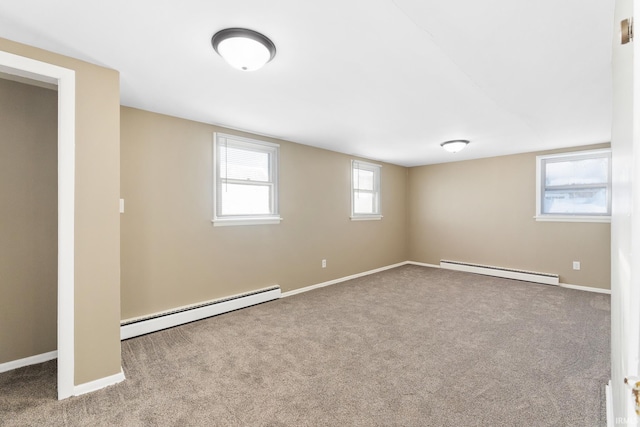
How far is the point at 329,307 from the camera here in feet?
11.9

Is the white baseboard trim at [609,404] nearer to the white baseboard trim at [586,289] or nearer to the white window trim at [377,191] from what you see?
the white baseboard trim at [586,289]

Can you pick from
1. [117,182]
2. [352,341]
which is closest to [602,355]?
[352,341]

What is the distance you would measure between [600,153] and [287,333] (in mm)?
5281

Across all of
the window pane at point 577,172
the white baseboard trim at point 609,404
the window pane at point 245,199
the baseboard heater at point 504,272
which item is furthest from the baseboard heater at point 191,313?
the window pane at point 577,172

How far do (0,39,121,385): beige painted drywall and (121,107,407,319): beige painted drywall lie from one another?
86cm

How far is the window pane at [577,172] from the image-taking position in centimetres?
432

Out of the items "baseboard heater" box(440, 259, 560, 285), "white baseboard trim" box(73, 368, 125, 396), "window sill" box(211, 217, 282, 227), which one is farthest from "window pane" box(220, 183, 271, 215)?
"baseboard heater" box(440, 259, 560, 285)

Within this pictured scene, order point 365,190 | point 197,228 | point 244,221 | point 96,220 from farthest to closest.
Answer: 1. point 365,190
2. point 244,221
3. point 197,228
4. point 96,220

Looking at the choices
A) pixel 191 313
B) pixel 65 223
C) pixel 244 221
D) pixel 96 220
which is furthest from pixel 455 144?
pixel 65 223

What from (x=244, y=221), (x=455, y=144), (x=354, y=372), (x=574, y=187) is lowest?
(x=354, y=372)

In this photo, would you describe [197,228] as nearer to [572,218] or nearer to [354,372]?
[354,372]

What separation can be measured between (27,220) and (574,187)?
6913 millimetres

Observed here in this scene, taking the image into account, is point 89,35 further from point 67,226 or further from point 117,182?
point 67,226

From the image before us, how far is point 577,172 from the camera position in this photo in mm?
4535
